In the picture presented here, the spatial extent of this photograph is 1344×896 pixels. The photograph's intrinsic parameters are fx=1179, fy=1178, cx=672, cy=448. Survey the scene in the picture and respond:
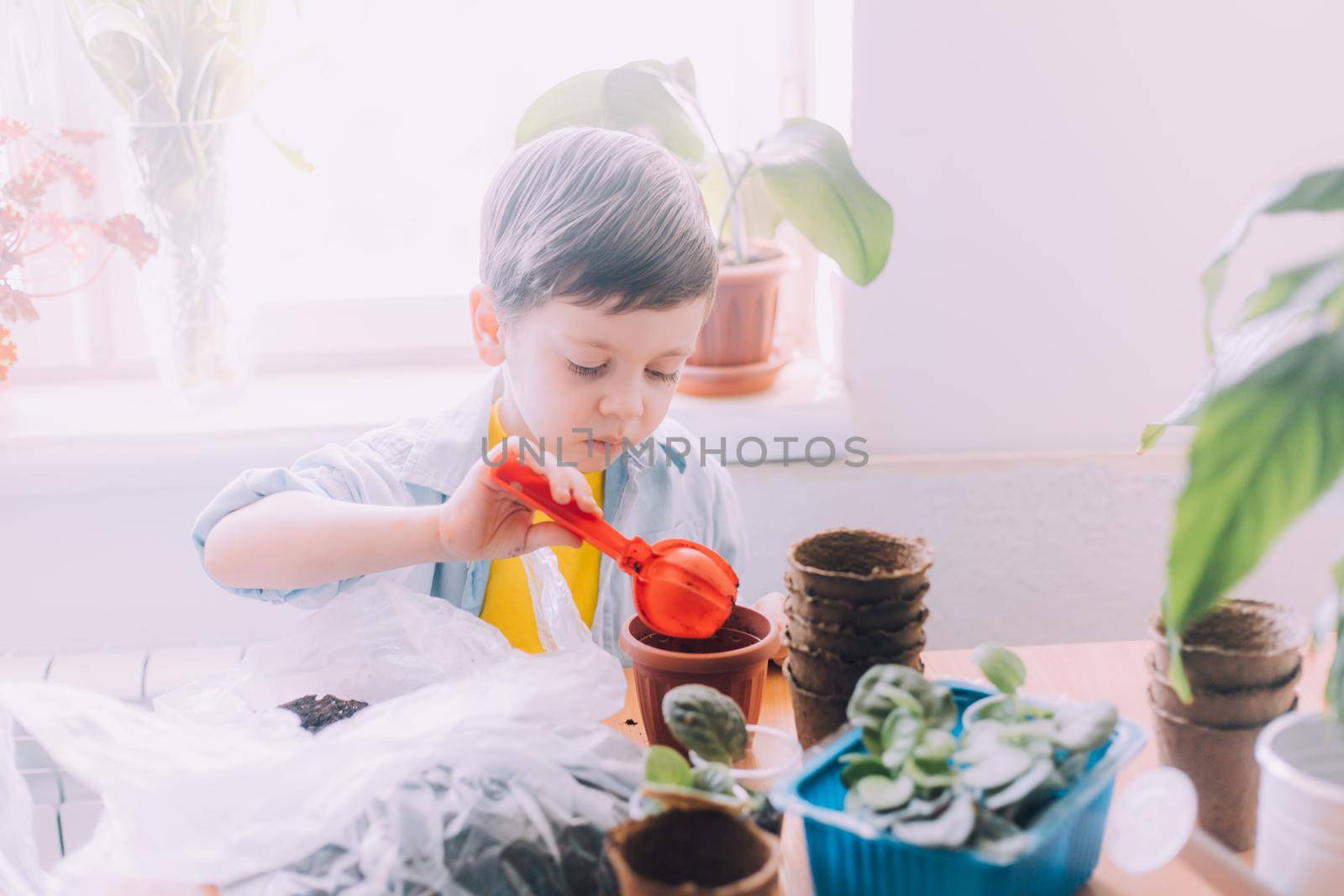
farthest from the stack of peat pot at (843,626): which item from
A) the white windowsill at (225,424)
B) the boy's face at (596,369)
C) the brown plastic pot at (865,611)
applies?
the white windowsill at (225,424)

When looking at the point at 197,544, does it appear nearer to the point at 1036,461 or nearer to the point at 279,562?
→ the point at 279,562

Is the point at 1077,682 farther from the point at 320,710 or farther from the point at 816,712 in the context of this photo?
the point at 320,710

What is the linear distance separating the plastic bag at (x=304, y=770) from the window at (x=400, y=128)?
3.24ft

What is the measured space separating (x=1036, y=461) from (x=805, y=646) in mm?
833

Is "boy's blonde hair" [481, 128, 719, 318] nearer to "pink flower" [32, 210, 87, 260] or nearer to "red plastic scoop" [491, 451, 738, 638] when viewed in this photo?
"red plastic scoop" [491, 451, 738, 638]

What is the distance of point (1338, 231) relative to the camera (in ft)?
4.36

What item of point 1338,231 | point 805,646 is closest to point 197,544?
point 805,646

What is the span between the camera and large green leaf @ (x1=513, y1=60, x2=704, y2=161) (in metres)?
A: 1.28

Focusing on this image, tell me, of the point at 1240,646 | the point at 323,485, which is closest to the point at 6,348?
the point at 323,485

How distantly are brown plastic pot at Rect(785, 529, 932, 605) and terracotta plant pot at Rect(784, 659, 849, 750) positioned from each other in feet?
0.22

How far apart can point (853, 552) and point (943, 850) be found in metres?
0.27

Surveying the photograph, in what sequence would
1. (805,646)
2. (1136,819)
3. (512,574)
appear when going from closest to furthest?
(1136,819) < (805,646) < (512,574)

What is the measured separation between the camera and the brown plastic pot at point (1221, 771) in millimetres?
675

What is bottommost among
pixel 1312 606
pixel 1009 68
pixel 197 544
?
pixel 1312 606
